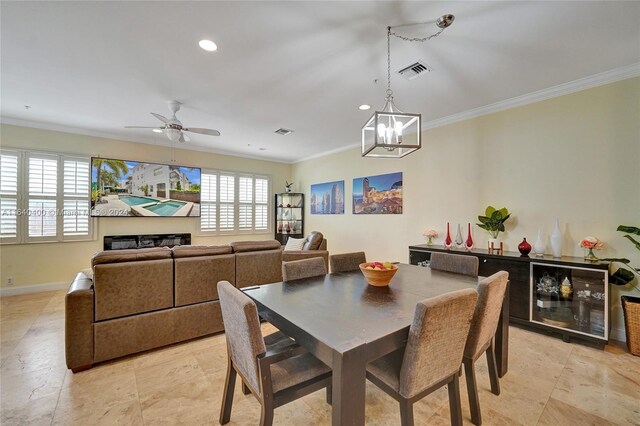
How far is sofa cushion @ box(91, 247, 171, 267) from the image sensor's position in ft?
7.71

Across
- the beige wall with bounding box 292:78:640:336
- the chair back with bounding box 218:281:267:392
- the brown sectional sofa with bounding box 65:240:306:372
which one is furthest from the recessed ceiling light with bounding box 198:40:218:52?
the beige wall with bounding box 292:78:640:336

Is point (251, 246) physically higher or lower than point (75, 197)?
lower

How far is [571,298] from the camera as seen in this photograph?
2.87 metres

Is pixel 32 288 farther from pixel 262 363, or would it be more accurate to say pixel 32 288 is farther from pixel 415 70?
pixel 415 70

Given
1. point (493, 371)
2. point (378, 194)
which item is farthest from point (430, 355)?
point (378, 194)

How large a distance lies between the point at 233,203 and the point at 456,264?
530cm

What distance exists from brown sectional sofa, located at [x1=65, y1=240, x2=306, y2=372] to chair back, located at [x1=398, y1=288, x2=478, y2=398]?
2.21 metres

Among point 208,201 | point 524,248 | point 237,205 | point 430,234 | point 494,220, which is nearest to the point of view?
point 524,248

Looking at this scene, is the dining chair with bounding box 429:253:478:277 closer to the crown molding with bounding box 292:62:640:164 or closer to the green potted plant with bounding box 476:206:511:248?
the green potted plant with bounding box 476:206:511:248

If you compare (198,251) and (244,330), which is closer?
(244,330)

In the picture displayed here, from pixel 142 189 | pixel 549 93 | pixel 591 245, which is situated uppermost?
pixel 549 93

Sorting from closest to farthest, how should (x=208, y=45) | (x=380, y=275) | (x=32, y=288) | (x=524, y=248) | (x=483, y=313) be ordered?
(x=483, y=313) < (x=380, y=275) < (x=208, y=45) < (x=524, y=248) < (x=32, y=288)

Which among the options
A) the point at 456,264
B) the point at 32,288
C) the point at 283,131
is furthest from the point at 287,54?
the point at 32,288

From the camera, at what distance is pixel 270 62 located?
2670 mm
